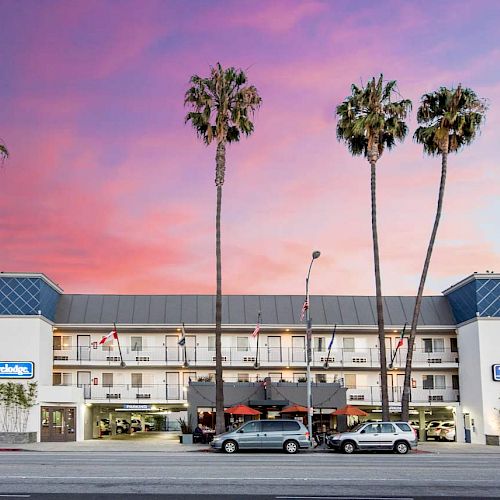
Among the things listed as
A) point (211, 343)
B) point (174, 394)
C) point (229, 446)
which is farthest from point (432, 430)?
point (229, 446)

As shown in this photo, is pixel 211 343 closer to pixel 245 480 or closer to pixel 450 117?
pixel 450 117

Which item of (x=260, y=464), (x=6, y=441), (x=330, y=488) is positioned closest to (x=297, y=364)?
(x=6, y=441)

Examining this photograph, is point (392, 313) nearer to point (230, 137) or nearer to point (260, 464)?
point (230, 137)

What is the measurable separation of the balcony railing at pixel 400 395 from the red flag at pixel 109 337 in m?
16.8

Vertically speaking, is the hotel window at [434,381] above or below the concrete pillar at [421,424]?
above

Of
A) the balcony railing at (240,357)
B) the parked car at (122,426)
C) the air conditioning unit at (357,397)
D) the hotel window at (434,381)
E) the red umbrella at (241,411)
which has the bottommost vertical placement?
the parked car at (122,426)

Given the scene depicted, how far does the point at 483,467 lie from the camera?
1093 inches

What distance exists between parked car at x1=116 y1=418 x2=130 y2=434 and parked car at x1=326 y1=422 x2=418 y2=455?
1606 inches

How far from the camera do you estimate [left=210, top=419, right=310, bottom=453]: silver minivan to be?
125 feet

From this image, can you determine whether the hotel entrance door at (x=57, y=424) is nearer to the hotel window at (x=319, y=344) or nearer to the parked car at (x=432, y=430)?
the hotel window at (x=319, y=344)

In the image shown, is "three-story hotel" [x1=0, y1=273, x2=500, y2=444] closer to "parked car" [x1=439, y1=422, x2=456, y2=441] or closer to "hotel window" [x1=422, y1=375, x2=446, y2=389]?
"hotel window" [x1=422, y1=375, x2=446, y2=389]

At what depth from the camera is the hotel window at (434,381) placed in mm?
60000

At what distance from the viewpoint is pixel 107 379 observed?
60.9 metres

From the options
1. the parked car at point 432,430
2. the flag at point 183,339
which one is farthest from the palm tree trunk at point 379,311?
the flag at point 183,339
